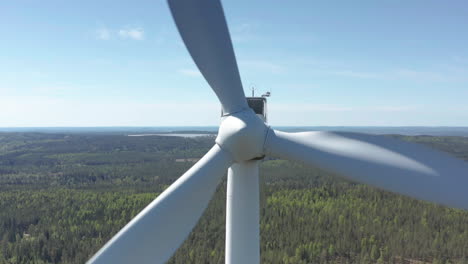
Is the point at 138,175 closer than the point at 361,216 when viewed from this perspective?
No

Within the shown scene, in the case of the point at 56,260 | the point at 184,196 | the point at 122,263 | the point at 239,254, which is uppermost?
the point at 184,196

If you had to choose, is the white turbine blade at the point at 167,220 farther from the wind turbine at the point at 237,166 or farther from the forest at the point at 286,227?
the forest at the point at 286,227

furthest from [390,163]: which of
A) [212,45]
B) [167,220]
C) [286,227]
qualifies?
[286,227]

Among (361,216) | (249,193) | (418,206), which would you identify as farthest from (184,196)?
(418,206)

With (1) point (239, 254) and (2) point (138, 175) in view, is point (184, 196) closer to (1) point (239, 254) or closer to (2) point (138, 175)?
(1) point (239, 254)

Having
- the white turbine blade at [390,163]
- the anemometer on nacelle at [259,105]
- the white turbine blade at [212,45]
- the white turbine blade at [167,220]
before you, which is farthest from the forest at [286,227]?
the white turbine blade at [167,220]

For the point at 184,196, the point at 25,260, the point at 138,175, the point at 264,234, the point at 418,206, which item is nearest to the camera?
the point at 184,196

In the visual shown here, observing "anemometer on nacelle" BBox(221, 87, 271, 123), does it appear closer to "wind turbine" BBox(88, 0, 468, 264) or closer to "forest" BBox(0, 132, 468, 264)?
"wind turbine" BBox(88, 0, 468, 264)
